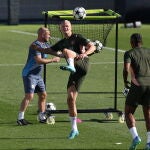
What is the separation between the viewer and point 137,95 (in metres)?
12.6

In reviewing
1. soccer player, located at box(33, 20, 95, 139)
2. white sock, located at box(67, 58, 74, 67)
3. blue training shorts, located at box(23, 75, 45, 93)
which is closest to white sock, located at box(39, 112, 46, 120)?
blue training shorts, located at box(23, 75, 45, 93)

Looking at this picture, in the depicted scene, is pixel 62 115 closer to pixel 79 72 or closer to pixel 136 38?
pixel 79 72

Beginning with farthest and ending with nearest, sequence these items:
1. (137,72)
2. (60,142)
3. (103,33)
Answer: (103,33), (60,142), (137,72)

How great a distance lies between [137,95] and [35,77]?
3423mm

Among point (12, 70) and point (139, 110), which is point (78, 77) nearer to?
point (139, 110)

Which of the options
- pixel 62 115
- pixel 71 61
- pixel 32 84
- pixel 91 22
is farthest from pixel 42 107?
pixel 71 61

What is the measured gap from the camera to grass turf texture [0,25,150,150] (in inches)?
530

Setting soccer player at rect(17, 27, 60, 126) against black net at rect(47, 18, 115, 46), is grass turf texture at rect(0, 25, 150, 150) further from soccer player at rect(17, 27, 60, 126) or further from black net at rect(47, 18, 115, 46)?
black net at rect(47, 18, 115, 46)

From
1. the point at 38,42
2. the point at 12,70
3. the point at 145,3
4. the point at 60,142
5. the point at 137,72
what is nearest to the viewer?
the point at 137,72

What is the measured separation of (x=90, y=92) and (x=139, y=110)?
125 inches

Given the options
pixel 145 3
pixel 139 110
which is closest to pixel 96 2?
pixel 145 3

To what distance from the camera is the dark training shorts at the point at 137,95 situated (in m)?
12.6

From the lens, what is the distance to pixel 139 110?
17266mm

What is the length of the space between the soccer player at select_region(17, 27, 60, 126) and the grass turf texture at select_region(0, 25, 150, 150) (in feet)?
0.93
